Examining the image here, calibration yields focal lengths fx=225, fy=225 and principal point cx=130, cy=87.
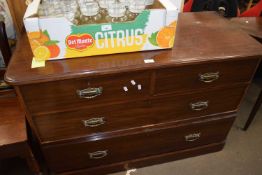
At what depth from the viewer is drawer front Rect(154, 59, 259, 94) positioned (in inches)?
39.8

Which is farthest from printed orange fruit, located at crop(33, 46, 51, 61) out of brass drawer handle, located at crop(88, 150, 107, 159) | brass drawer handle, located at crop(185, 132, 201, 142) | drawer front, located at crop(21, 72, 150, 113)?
brass drawer handle, located at crop(185, 132, 201, 142)

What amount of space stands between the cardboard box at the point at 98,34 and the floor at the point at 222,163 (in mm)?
847

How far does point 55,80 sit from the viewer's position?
0.87 metres

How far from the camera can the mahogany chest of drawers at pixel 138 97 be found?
915 millimetres

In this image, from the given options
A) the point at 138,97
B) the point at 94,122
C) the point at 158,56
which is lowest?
the point at 94,122

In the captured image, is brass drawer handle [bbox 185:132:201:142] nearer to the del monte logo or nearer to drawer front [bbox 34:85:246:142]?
drawer front [bbox 34:85:246:142]

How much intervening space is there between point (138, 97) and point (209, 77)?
1.15ft

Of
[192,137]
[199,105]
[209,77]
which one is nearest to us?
[209,77]

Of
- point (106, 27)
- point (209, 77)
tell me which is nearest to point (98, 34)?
point (106, 27)

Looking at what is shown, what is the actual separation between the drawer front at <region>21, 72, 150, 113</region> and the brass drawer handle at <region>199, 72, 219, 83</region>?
0.88 feet

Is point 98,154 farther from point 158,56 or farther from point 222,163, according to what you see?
point 222,163

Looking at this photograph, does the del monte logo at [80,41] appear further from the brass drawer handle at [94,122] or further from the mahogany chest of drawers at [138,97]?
the brass drawer handle at [94,122]

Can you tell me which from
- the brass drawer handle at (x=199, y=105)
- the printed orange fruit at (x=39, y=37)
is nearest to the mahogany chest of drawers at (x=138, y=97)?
the brass drawer handle at (x=199, y=105)

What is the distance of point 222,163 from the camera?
Result: 4.86 feet
